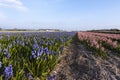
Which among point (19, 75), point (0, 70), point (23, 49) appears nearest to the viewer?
point (19, 75)

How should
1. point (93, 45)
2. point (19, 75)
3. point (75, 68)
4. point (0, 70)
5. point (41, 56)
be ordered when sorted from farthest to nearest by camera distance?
point (93, 45) → point (75, 68) → point (41, 56) → point (0, 70) → point (19, 75)

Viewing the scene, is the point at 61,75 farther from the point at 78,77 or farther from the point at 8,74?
the point at 8,74

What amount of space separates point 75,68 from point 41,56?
1567mm

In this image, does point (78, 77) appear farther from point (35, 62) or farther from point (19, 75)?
point (19, 75)

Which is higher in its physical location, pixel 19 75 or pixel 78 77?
pixel 19 75

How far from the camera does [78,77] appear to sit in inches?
253

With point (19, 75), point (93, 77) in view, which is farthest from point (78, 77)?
point (19, 75)

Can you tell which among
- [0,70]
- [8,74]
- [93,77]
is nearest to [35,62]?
Answer: [0,70]

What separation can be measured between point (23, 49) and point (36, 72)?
2421 mm

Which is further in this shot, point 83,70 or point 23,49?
point 23,49

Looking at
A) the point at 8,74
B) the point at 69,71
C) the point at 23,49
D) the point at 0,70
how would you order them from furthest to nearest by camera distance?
the point at 23,49 → the point at 69,71 → the point at 0,70 → the point at 8,74

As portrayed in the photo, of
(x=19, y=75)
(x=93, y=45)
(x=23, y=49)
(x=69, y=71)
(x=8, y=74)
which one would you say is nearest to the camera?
(x=8, y=74)

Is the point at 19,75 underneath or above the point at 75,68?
above

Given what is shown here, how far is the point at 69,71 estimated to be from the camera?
23.2ft
